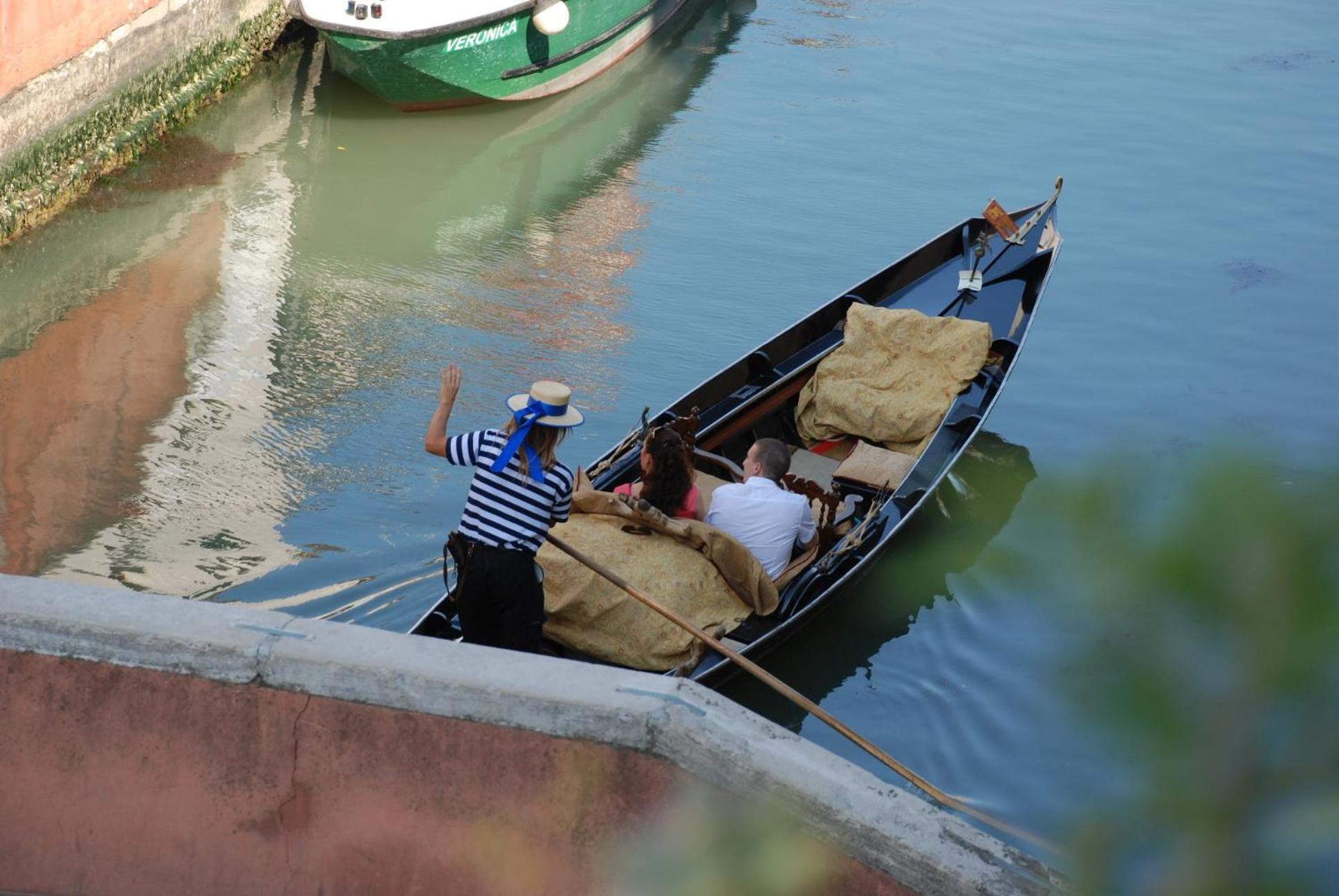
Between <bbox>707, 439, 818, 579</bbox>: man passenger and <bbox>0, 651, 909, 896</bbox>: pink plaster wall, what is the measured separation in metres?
2.22

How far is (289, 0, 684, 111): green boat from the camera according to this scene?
1024 cm

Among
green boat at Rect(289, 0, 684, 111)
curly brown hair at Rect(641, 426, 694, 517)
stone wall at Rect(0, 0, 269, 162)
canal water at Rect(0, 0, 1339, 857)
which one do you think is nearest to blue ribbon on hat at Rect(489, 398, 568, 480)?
curly brown hair at Rect(641, 426, 694, 517)

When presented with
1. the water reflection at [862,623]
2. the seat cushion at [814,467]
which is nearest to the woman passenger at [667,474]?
the water reflection at [862,623]

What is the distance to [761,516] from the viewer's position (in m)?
5.13

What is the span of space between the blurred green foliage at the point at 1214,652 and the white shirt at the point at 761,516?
13.6 feet

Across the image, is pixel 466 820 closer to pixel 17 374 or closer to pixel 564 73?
pixel 17 374

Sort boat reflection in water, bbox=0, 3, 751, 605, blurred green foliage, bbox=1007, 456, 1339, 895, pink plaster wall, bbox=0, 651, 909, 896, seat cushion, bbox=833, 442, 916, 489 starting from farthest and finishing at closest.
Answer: seat cushion, bbox=833, 442, 916, 489, boat reflection in water, bbox=0, 3, 751, 605, pink plaster wall, bbox=0, 651, 909, 896, blurred green foliage, bbox=1007, 456, 1339, 895

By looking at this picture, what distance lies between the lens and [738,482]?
5703mm

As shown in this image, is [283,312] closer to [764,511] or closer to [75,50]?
[75,50]

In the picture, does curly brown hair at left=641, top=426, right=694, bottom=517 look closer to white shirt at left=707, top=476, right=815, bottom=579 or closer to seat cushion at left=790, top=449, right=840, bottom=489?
white shirt at left=707, top=476, right=815, bottom=579

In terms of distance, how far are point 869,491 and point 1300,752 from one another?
5.05 metres

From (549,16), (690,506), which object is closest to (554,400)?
(690,506)

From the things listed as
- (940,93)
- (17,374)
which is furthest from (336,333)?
(940,93)

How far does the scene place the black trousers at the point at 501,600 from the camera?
412 cm
